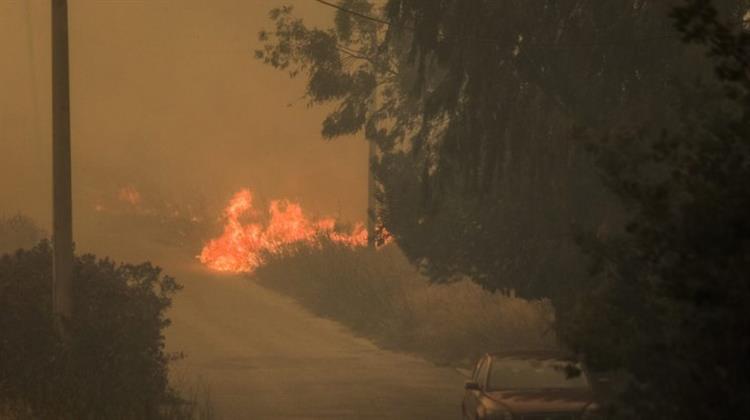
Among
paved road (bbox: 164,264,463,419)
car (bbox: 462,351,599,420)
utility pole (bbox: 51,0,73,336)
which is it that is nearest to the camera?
car (bbox: 462,351,599,420)

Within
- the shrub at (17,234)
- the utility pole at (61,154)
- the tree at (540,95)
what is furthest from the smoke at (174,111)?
the utility pole at (61,154)

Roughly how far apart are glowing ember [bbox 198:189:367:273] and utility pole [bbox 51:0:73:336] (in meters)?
25.2

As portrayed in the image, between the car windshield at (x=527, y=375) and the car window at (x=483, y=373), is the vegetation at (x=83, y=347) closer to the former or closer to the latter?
the car window at (x=483, y=373)


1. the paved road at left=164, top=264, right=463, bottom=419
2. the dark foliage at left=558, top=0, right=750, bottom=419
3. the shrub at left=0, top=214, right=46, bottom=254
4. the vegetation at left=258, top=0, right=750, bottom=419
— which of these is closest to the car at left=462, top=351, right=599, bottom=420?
the vegetation at left=258, top=0, right=750, bottom=419

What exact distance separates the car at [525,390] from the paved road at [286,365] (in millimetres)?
4768

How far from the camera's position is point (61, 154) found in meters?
18.5

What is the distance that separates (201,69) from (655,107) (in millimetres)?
94517

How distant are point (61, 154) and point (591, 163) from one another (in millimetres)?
7123

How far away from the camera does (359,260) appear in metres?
40.9

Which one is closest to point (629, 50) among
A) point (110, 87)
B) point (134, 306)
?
point (134, 306)

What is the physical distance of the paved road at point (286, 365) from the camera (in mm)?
23266

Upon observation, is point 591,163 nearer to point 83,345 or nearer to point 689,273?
point 83,345

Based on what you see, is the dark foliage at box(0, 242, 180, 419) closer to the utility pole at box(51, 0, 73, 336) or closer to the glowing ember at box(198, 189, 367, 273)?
the utility pole at box(51, 0, 73, 336)

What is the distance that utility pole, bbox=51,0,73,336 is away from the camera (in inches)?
729
